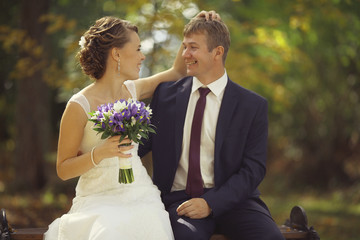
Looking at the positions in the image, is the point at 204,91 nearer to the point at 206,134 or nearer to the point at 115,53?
the point at 206,134

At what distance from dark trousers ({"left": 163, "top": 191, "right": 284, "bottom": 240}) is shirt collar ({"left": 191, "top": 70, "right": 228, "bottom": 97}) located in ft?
2.80

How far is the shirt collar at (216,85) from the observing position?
4.26 meters

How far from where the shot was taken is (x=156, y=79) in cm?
457

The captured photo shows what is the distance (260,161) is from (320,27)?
669 centimetres

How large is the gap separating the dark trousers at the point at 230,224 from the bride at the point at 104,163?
126 mm

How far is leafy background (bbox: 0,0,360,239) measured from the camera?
27.8ft

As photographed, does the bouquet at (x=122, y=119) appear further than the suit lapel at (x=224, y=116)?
No

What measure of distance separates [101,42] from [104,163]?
0.92 metres

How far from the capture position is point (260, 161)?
13.5ft

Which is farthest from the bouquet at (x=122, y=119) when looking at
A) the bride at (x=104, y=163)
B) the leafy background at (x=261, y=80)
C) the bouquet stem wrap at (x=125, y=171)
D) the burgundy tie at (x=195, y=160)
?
the leafy background at (x=261, y=80)

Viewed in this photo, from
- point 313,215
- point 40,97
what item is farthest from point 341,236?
point 40,97

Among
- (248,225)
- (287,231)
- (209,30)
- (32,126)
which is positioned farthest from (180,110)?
(32,126)

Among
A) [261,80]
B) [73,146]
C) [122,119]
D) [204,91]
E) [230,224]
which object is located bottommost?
Answer: [230,224]

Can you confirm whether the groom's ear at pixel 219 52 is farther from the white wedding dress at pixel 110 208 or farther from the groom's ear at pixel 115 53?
the white wedding dress at pixel 110 208
